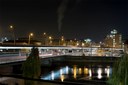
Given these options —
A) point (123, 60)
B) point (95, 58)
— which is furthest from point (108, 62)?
point (123, 60)

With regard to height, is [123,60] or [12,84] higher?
[123,60]

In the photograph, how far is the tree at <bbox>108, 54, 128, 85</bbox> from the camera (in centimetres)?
658

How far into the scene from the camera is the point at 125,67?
6.66 metres

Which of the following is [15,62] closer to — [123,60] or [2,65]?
[2,65]

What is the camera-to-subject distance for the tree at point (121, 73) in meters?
6.58

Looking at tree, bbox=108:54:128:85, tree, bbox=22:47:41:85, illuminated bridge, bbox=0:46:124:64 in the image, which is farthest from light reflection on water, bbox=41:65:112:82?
tree, bbox=108:54:128:85

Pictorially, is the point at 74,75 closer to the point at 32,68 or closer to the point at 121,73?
the point at 32,68

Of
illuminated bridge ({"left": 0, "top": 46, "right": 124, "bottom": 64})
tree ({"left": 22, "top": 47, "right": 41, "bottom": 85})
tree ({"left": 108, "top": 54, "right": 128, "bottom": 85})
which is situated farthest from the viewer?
illuminated bridge ({"left": 0, "top": 46, "right": 124, "bottom": 64})

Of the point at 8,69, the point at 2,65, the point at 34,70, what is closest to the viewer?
the point at 34,70

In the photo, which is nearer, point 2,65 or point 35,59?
point 35,59

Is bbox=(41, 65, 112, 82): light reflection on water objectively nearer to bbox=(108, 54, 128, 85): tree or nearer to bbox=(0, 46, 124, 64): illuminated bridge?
bbox=(0, 46, 124, 64): illuminated bridge

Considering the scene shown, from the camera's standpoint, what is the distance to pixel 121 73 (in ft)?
21.8

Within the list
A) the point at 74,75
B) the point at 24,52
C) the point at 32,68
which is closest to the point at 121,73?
the point at 32,68

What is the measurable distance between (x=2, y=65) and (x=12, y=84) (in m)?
22.9
